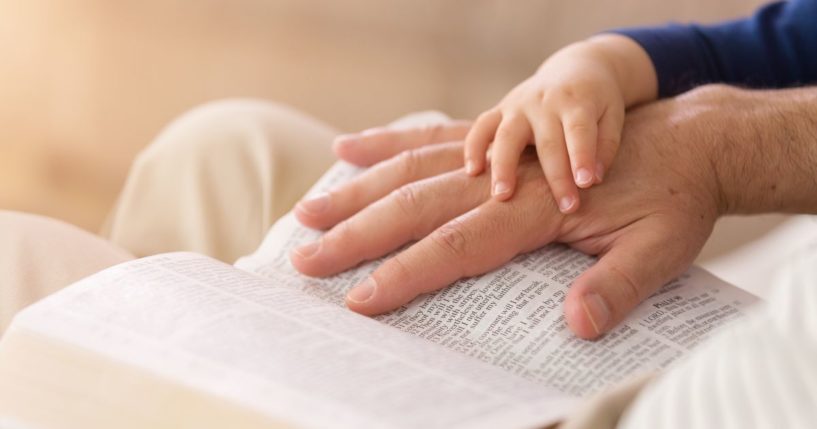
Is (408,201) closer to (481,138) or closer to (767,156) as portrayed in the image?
(481,138)

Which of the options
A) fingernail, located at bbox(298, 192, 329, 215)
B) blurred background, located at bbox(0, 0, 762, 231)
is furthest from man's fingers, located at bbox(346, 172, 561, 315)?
blurred background, located at bbox(0, 0, 762, 231)

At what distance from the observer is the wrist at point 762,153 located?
688 mm

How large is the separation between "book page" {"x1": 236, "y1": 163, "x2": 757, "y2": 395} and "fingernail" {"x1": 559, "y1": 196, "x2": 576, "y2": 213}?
0.04m

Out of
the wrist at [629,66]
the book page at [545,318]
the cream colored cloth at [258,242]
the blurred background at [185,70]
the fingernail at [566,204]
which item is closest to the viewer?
the cream colored cloth at [258,242]

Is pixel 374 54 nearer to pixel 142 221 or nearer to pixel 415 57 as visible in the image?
Result: pixel 415 57

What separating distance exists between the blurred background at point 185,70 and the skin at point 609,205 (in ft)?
2.62

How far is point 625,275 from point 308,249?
222 millimetres

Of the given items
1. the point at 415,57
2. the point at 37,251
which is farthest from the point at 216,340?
the point at 415,57

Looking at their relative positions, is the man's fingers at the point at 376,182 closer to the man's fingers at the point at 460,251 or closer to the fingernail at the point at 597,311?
the man's fingers at the point at 460,251

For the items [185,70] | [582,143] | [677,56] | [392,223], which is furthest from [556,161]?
[185,70]

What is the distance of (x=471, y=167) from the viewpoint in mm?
693

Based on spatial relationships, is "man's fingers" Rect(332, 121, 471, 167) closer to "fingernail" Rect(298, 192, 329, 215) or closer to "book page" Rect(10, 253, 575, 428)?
"fingernail" Rect(298, 192, 329, 215)

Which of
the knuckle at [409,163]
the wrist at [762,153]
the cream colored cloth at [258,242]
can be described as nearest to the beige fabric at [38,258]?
the cream colored cloth at [258,242]

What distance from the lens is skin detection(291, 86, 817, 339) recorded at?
609mm
